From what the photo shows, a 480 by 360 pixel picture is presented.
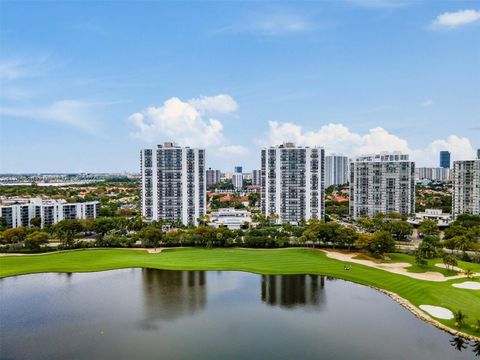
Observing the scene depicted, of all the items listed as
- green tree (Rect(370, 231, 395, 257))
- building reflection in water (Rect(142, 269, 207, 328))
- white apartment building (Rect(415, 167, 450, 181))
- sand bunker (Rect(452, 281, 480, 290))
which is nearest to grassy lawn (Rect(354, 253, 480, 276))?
green tree (Rect(370, 231, 395, 257))

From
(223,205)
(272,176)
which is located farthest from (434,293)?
(223,205)

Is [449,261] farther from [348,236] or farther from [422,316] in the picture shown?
[348,236]

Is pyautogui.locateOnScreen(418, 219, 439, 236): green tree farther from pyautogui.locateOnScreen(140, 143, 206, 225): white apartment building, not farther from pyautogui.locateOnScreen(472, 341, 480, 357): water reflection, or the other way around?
pyautogui.locateOnScreen(140, 143, 206, 225): white apartment building

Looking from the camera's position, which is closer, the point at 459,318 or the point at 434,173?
the point at 459,318

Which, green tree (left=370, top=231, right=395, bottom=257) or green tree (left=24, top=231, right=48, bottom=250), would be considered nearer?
green tree (left=370, top=231, right=395, bottom=257)

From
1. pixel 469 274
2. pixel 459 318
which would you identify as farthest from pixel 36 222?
pixel 469 274

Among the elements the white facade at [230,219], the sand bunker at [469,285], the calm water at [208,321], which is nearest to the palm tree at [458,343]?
the calm water at [208,321]

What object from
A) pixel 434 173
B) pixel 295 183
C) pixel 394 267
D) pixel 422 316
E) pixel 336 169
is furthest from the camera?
pixel 434 173
